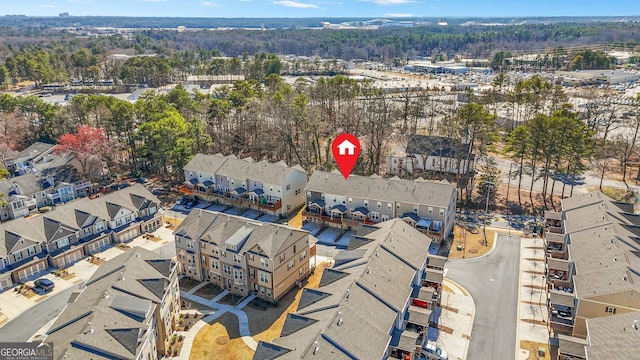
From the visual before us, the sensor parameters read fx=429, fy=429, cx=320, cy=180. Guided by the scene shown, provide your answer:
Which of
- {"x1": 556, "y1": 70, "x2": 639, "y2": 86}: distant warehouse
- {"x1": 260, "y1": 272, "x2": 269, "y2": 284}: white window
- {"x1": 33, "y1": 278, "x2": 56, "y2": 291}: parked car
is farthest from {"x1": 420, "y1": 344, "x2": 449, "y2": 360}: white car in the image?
{"x1": 556, "y1": 70, "x2": 639, "y2": 86}: distant warehouse

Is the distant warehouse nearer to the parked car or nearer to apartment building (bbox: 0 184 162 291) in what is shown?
apartment building (bbox: 0 184 162 291)

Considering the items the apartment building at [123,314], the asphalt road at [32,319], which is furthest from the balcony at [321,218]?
the asphalt road at [32,319]

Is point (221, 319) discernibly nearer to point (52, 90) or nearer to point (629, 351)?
point (629, 351)

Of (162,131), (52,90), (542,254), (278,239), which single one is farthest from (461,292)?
(52,90)

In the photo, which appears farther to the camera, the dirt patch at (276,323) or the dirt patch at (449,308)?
the dirt patch at (449,308)

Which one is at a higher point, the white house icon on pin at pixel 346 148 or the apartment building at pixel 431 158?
the white house icon on pin at pixel 346 148

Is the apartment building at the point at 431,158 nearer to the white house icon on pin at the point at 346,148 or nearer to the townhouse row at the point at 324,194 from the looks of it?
the white house icon on pin at the point at 346,148

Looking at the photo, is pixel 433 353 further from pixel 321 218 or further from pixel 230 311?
pixel 321 218

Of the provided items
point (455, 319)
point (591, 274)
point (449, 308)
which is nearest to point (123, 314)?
point (455, 319)
